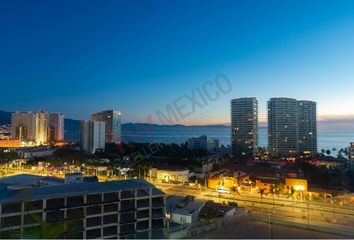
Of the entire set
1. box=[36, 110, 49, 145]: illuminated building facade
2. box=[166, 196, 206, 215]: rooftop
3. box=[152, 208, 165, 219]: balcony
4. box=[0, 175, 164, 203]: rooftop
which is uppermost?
box=[36, 110, 49, 145]: illuminated building facade

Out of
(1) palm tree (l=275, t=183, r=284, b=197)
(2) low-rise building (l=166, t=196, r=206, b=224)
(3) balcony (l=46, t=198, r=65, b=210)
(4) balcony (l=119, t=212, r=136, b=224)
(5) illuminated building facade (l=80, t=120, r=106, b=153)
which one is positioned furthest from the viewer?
(5) illuminated building facade (l=80, t=120, r=106, b=153)

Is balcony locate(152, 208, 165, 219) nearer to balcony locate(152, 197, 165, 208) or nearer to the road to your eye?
balcony locate(152, 197, 165, 208)

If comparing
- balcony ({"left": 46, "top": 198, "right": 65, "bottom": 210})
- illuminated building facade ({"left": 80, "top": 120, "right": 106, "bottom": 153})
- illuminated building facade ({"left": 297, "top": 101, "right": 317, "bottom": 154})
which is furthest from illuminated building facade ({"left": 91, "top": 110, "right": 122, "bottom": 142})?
balcony ({"left": 46, "top": 198, "right": 65, "bottom": 210})

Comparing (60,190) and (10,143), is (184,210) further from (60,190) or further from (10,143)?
(10,143)

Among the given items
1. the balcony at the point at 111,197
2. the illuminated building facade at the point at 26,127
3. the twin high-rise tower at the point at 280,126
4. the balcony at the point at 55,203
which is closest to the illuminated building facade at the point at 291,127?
the twin high-rise tower at the point at 280,126

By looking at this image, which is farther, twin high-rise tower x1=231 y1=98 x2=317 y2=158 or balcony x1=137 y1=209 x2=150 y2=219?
twin high-rise tower x1=231 y1=98 x2=317 y2=158

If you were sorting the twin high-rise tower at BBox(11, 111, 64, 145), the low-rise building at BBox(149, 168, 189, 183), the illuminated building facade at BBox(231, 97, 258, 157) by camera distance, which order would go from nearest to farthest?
the low-rise building at BBox(149, 168, 189, 183)
the illuminated building facade at BBox(231, 97, 258, 157)
the twin high-rise tower at BBox(11, 111, 64, 145)

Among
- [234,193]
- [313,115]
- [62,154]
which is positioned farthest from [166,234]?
[313,115]

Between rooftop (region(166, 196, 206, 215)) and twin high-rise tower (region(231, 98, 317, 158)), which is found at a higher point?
twin high-rise tower (region(231, 98, 317, 158))
